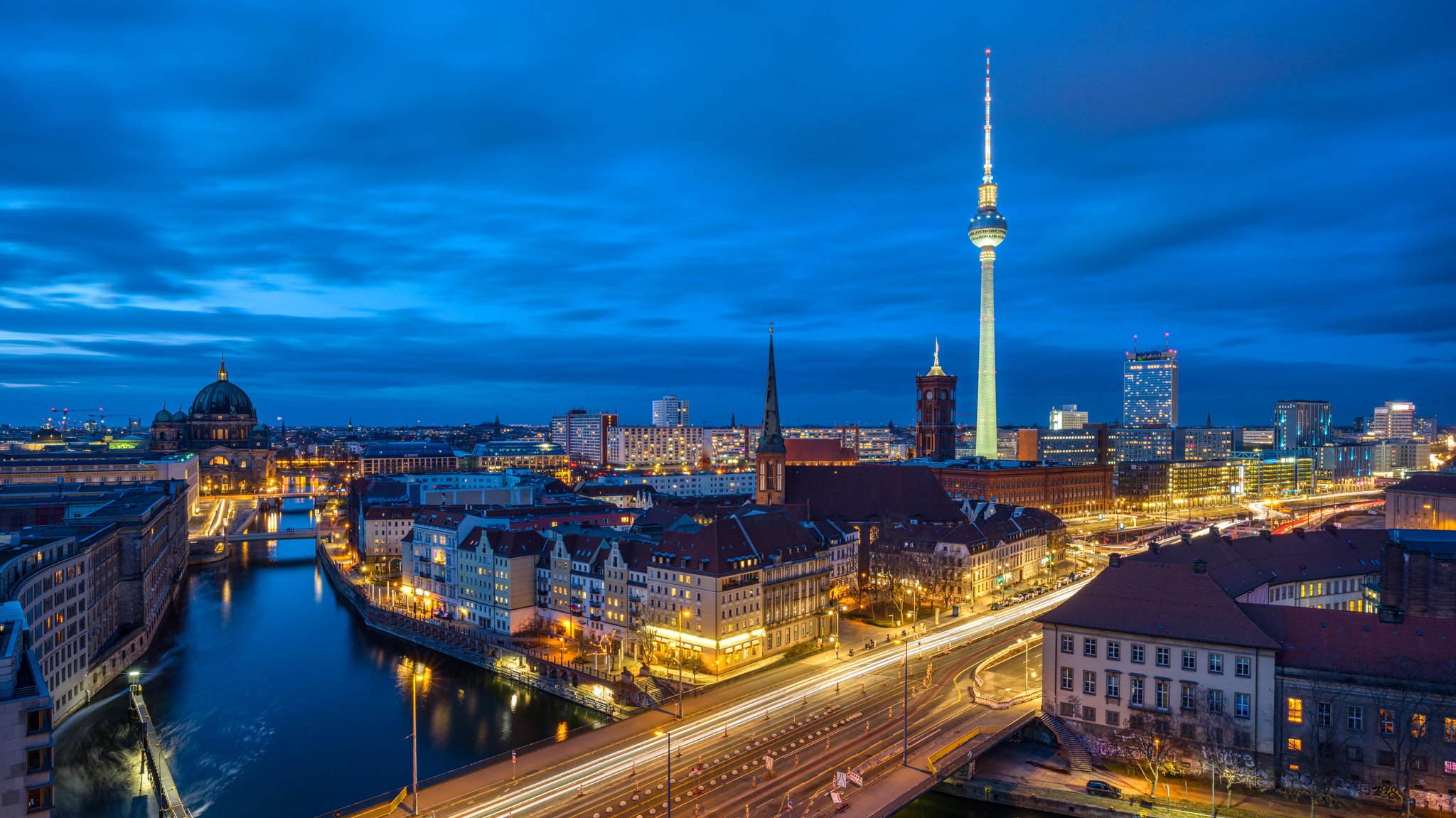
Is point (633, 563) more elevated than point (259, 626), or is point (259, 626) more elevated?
point (633, 563)

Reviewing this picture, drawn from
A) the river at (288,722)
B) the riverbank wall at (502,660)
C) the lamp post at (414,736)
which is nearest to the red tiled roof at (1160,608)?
the river at (288,722)

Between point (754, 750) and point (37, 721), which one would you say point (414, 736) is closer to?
point (37, 721)

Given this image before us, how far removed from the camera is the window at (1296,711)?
128ft

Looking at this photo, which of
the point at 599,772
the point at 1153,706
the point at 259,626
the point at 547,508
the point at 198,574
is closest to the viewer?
the point at 599,772

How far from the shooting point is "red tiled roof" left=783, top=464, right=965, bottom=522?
97.9m

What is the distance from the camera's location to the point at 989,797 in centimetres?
4003

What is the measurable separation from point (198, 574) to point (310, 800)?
74.2 meters

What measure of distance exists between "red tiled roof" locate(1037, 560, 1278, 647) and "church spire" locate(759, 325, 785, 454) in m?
49.5

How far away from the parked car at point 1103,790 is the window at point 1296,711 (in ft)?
26.6

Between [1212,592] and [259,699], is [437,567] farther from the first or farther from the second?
[1212,592]

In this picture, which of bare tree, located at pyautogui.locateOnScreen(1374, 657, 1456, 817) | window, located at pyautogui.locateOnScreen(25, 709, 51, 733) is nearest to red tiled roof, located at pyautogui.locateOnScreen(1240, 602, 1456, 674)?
bare tree, located at pyautogui.locateOnScreen(1374, 657, 1456, 817)

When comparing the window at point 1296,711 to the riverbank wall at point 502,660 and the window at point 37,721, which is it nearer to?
the riverbank wall at point 502,660

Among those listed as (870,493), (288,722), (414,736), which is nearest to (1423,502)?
(870,493)

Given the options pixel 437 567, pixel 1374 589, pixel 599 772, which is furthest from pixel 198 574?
pixel 1374 589
